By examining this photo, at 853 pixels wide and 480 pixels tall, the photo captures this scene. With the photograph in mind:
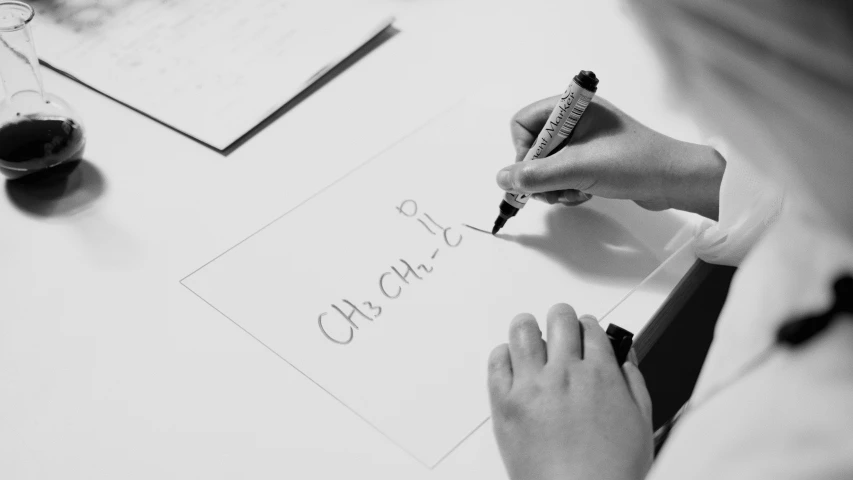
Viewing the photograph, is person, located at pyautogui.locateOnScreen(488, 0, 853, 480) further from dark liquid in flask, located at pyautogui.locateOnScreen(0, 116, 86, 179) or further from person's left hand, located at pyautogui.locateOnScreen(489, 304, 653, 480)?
dark liquid in flask, located at pyautogui.locateOnScreen(0, 116, 86, 179)

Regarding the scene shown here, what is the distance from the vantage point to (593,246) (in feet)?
2.20

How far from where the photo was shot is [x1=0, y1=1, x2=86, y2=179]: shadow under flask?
26.6 inches

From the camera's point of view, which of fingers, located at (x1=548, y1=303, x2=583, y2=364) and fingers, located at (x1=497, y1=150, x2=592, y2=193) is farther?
fingers, located at (x1=497, y1=150, x2=592, y2=193)

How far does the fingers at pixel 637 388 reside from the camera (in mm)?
558

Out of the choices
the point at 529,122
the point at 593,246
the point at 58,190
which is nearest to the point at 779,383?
the point at 593,246

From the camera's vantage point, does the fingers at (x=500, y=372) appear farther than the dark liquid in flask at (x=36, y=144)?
No

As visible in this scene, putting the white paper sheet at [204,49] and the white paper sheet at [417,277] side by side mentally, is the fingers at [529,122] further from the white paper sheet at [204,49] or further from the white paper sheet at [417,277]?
the white paper sheet at [204,49]

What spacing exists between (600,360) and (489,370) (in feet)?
0.27

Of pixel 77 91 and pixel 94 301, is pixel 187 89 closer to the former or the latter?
pixel 77 91

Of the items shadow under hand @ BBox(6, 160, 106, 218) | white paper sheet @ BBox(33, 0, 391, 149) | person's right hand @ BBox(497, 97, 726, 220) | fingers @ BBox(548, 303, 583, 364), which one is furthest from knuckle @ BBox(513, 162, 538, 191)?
shadow under hand @ BBox(6, 160, 106, 218)

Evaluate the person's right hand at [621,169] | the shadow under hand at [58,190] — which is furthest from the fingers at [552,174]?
the shadow under hand at [58,190]

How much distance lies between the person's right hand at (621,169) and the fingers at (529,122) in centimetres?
2

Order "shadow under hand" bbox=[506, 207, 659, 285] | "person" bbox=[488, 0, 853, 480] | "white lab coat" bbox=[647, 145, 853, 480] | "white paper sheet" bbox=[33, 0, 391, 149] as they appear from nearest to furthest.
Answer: "person" bbox=[488, 0, 853, 480] → "white lab coat" bbox=[647, 145, 853, 480] → "shadow under hand" bbox=[506, 207, 659, 285] → "white paper sheet" bbox=[33, 0, 391, 149]

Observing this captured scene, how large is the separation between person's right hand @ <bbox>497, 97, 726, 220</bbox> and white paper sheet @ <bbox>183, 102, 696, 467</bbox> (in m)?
0.02
